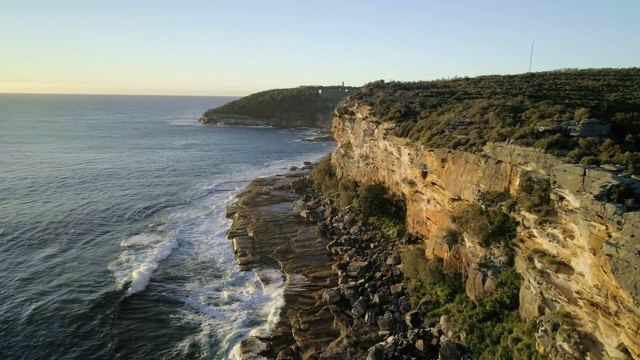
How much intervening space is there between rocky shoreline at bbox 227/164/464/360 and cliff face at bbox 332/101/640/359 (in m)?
3.62

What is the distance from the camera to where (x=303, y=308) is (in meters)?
25.3

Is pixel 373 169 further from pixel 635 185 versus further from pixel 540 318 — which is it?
pixel 635 185

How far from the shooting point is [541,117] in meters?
23.2

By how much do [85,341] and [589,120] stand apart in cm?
2843

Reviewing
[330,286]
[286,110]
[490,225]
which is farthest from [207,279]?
[286,110]

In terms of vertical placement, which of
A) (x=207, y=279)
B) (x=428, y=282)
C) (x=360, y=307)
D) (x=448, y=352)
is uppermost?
(x=428, y=282)

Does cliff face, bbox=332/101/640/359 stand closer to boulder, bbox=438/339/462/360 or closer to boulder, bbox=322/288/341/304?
boulder, bbox=438/339/462/360

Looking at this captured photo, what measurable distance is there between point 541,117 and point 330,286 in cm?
1649

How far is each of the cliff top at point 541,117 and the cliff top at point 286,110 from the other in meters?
90.4

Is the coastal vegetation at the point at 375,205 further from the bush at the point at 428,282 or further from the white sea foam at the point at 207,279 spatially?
the white sea foam at the point at 207,279

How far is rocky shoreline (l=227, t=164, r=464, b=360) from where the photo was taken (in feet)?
68.7

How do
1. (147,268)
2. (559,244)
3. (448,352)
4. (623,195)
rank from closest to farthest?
1. (623,195)
2. (559,244)
3. (448,352)
4. (147,268)

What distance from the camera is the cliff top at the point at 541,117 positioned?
61.6 feet

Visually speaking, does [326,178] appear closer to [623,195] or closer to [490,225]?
[490,225]
